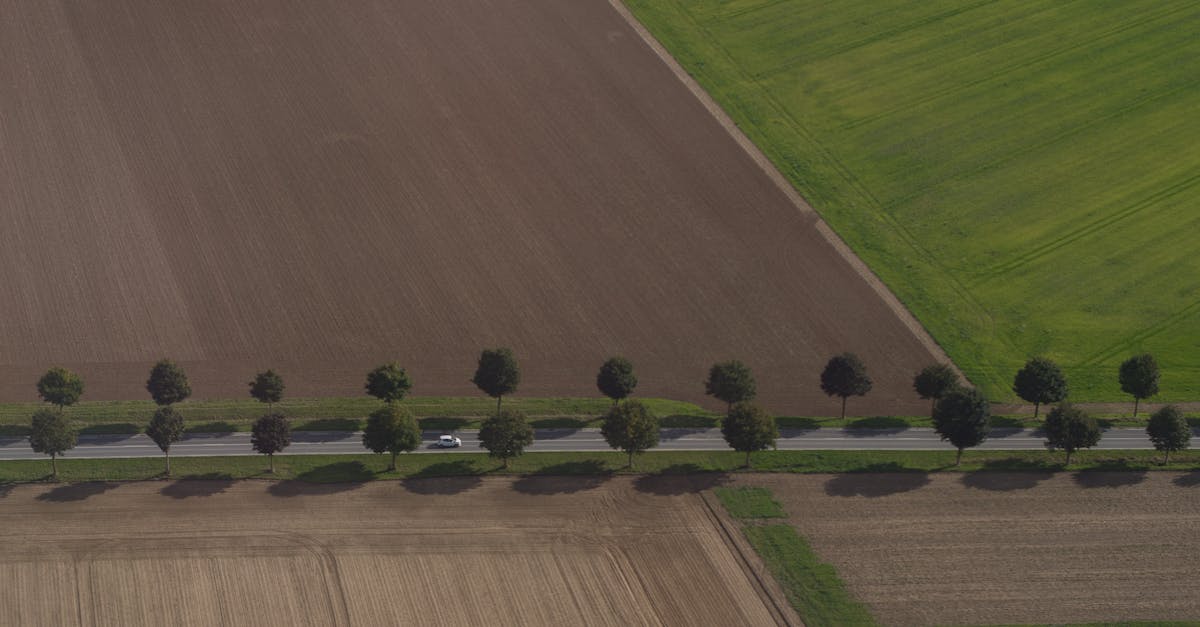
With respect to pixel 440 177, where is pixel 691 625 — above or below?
below

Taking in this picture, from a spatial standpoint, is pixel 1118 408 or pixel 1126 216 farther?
pixel 1126 216

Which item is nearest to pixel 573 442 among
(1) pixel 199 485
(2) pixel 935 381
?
(1) pixel 199 485

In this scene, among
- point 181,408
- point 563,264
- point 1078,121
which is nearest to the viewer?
point 181,408

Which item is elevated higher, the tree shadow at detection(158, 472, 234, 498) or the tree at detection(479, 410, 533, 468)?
the tree at detection(479, 410, 533, 468)

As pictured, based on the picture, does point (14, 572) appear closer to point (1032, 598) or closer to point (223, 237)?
point (223, 237)

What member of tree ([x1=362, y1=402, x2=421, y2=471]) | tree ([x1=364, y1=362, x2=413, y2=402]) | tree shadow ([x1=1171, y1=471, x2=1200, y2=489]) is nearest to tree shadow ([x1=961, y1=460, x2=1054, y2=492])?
tree shadow ([x1=1171, y1=471, x2=1200, y2=489])

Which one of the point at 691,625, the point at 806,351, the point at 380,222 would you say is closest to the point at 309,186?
the point at 380,222

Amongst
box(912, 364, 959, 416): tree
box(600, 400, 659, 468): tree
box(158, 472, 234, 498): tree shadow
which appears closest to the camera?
box(158, 472, 234, 498): tree shadow

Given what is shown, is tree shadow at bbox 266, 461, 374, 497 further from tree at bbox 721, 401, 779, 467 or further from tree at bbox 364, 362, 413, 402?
tree at bbox 721, 401, 779, 467
